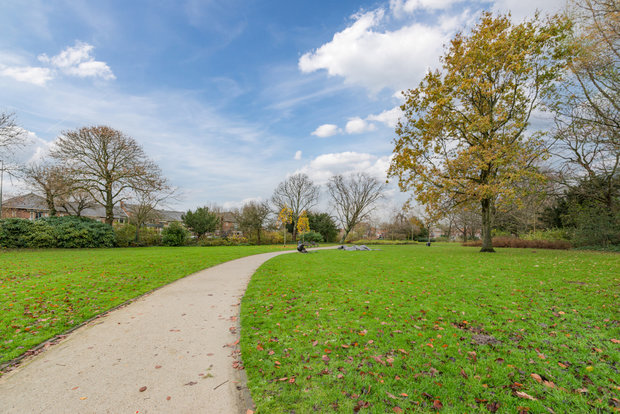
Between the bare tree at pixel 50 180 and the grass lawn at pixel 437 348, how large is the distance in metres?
26.2

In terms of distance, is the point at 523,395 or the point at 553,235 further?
the point at 553,235

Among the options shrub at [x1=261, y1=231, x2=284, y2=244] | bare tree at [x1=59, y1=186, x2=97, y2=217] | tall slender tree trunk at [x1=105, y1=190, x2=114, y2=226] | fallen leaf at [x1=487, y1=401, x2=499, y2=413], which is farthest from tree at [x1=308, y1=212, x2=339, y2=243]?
fallen leaf at [x1=487, y1=401, x2=499, y2=413]

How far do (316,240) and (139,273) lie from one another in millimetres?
30389

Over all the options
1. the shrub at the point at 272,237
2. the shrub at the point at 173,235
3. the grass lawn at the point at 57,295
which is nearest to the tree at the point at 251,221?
the shrub at the point at 272,237

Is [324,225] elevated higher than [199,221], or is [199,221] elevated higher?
[199,221]

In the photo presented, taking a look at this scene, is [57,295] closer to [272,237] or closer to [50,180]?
[50,180]

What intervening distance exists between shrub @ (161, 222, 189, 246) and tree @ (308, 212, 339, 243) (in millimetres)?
21317

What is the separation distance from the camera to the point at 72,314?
209 inches

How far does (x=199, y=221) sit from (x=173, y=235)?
762 centimetres

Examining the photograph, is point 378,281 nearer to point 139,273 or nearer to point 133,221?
point 139,273

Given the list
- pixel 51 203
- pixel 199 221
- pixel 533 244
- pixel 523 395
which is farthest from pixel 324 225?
pixel 523 395

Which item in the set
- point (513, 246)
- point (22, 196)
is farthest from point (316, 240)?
point (22, 196)

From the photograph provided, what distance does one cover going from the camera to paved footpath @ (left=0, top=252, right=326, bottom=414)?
266 cm

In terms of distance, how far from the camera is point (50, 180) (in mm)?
22953
